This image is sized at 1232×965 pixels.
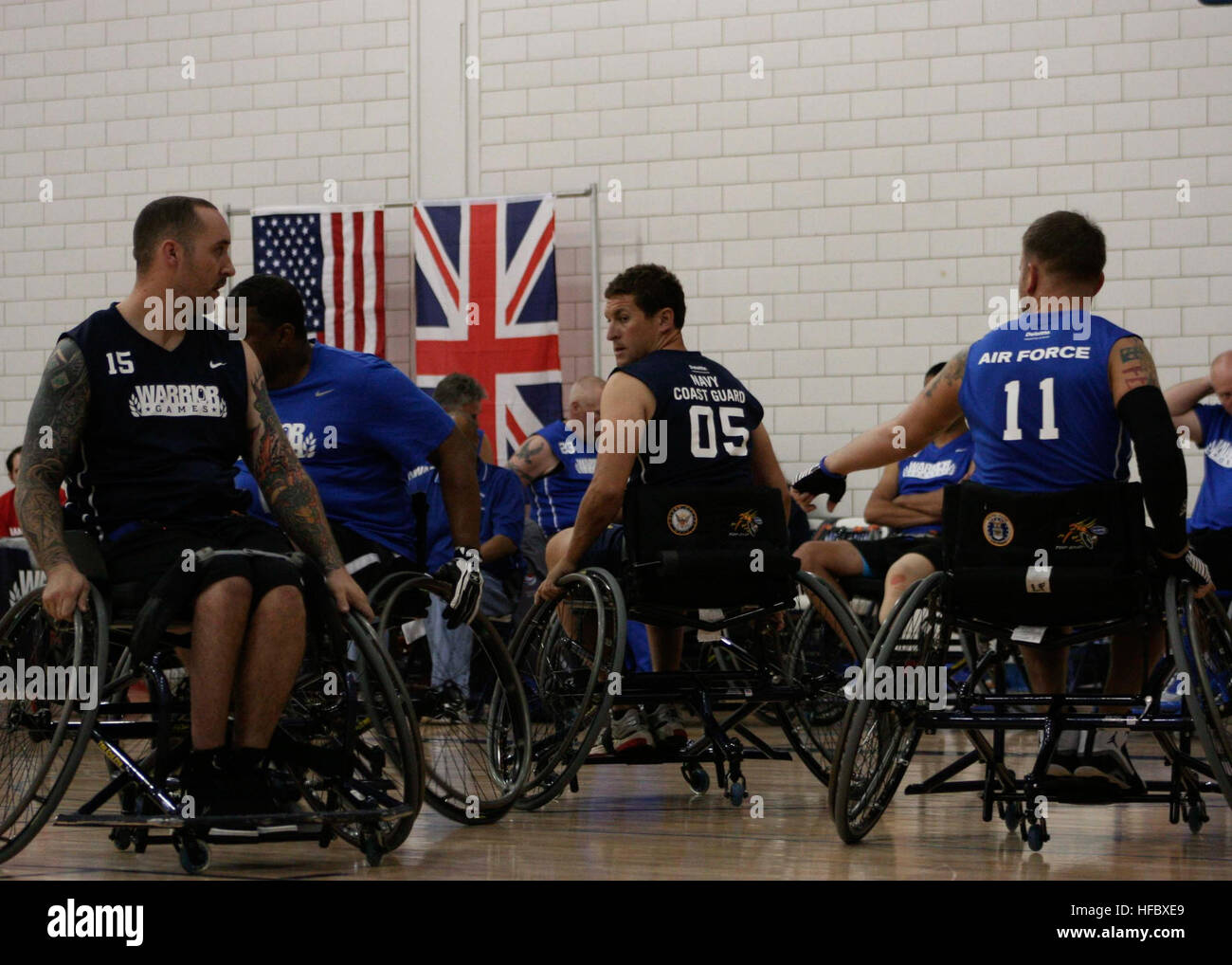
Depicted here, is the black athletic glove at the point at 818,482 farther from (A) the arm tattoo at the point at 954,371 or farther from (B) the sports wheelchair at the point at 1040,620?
(B) the sports wheelchair at the point at 1040,620

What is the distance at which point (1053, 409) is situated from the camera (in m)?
3.19

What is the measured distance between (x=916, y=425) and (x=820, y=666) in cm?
113

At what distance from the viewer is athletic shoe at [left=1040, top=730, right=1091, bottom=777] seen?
3.11 m

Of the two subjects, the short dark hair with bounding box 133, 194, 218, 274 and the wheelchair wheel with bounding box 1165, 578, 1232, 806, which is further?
the short dark hair with bounding box 133, 194, 218, 274

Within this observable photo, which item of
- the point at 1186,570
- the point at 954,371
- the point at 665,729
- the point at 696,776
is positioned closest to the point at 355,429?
the point at 665,729

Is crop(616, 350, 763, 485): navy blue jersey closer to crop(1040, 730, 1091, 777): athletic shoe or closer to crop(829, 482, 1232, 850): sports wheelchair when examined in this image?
crop(829, 482, 1232, 850): sports wheelchair

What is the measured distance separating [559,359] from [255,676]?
5.25m

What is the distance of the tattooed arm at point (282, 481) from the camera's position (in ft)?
10.2

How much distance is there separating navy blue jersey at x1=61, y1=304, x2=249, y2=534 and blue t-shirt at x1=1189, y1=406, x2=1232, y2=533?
11.1ft

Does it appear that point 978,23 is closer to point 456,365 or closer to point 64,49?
point 456,365

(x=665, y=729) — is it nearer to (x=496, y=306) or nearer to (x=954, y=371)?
(x=954, y=371)

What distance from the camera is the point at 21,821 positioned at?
3770 millimetres

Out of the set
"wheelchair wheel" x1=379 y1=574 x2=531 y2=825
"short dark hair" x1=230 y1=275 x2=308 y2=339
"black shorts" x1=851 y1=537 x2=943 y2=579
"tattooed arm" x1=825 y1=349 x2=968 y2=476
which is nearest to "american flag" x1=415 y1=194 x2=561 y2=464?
"black shorts" x1=851 y1=537 x2=943 y2=579

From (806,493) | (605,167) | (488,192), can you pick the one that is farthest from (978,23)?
(806,493)
